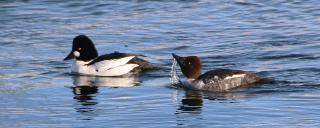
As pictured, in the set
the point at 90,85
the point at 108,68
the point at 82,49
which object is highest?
the point at 82,49

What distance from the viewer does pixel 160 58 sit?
73.7 feet

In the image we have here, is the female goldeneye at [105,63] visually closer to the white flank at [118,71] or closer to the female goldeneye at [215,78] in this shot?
the white flank at [118,71]

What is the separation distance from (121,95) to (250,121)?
3.31 meters

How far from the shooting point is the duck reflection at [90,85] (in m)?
17.6

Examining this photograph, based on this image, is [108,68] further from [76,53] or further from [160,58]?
[160,58]

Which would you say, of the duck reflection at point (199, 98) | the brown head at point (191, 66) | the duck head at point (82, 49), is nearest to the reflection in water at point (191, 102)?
the duck reflection at point (199, 98)

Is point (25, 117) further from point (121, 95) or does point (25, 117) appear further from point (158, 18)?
point (158, 18)

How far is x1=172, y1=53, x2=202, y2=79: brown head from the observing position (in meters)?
19.4

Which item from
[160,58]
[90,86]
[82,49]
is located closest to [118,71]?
[82,49]

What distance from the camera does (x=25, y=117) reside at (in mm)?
16391

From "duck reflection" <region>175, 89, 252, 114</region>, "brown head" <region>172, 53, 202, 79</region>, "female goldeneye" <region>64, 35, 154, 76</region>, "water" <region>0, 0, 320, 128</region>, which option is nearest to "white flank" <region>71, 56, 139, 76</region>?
"female goldeneye" <region>64, 35, 154, 76</region>

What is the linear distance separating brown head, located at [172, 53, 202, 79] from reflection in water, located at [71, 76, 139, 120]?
0.99 metres

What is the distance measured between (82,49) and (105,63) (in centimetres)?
96

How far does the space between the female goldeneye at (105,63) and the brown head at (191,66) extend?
183cm
